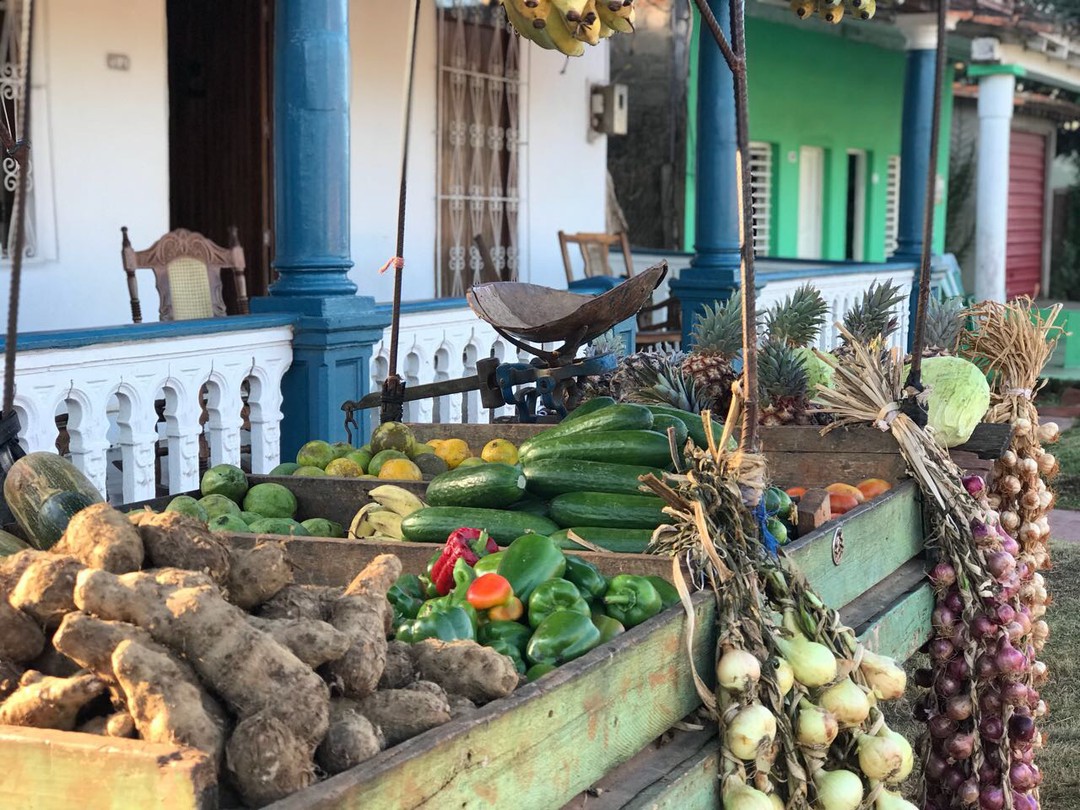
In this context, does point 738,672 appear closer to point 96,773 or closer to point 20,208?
point 96,773

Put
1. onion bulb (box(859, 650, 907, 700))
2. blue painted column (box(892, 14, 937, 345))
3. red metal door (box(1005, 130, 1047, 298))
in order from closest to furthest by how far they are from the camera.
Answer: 1. onion bulb (box(859, 650, 907, 700))
2. blue painted column (box(892, 14, 937, 345))
3. red metal door (box(1005, 130, 1047, 298))

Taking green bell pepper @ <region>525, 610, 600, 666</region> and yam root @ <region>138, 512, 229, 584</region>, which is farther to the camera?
green bell pepper @ <region>525, 610, 600, 666</region>

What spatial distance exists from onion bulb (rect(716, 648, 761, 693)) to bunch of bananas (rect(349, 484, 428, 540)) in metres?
1.00

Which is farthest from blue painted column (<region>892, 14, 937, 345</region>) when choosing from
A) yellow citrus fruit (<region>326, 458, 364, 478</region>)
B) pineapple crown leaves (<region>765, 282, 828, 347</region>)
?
yellow citrus fruit (<region>326, 458, 364, 478</region>)

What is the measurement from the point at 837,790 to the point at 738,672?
1.02 ft

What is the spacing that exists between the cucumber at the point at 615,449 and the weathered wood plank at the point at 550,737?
65 cm

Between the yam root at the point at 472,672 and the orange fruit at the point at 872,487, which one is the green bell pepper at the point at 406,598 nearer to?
the yam root at the point at 472,672

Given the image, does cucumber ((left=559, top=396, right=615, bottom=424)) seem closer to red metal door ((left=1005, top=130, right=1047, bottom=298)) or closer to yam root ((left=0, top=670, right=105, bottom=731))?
yam root ((left=0, top=670, right=105, bottom=731))

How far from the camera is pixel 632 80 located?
12.9 metres

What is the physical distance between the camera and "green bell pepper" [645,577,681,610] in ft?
7.57

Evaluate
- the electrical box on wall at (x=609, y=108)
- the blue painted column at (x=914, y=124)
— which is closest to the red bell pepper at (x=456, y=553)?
the electrical box on wall at (x=609, y=108)

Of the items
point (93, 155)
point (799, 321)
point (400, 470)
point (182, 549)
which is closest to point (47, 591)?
point (182, 549)

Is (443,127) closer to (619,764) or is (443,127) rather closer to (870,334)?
(870,334)

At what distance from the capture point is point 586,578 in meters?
2.32
